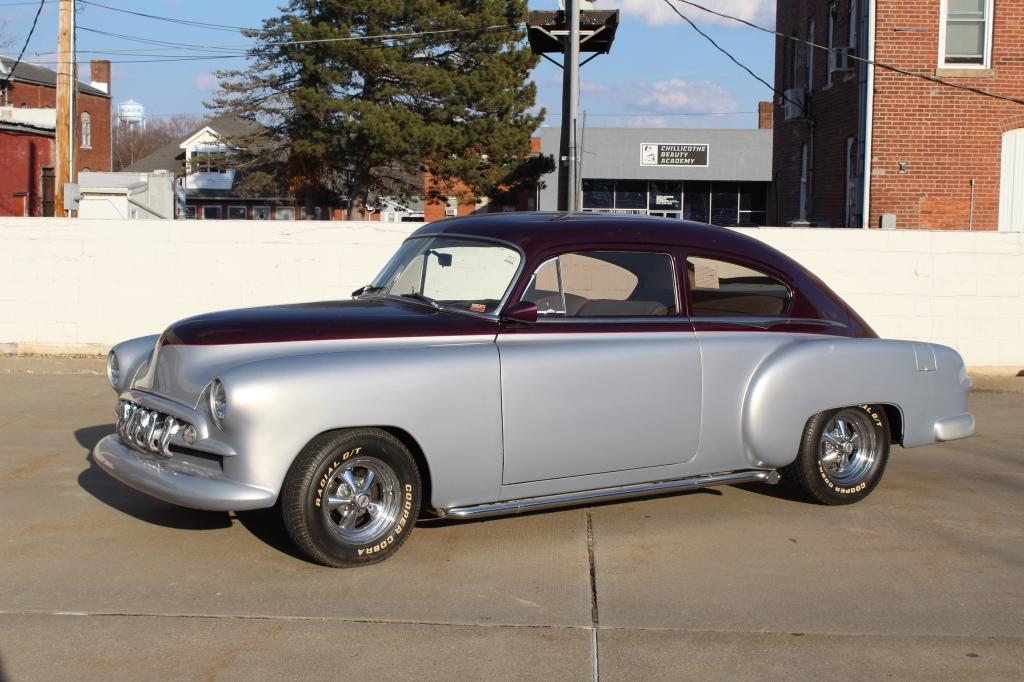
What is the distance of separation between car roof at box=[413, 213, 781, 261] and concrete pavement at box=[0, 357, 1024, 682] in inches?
62.2

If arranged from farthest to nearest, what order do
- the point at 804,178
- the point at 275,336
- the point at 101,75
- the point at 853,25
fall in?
the point at 101,75 → the point at 804,178 → the point at 853,25 → the point at 275,336

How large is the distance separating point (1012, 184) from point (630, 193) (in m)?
31.7

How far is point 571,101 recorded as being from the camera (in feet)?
50.0

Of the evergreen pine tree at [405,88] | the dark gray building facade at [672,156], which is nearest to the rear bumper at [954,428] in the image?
the evergreen pine tree at [405,88]

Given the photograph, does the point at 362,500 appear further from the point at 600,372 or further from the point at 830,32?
the point at 830,32

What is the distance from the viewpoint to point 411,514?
5.36 metres

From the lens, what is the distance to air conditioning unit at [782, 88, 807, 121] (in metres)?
22.6

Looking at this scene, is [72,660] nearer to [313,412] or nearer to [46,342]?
[313,412]

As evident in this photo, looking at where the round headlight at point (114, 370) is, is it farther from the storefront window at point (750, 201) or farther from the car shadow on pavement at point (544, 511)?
the storefront window at point (750, 201)

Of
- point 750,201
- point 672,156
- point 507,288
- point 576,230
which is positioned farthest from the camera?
point 750,201

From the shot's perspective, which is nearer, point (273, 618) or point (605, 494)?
point (273, 618)


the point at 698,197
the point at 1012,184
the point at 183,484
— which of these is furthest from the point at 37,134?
the point at 183,484

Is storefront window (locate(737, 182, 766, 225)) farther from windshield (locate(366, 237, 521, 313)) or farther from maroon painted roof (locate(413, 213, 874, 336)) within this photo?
windshield (locate(366, 237, 521, 313))

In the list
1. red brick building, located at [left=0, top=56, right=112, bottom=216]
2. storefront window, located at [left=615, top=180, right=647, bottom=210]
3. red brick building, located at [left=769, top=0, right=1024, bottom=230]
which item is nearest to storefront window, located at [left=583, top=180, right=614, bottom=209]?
storefront window, located at [left=615, top=180, right=647, bottom=210]
